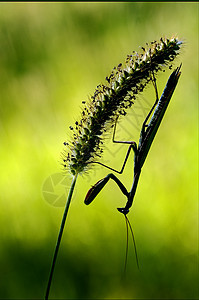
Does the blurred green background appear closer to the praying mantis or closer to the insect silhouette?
the praying mantis

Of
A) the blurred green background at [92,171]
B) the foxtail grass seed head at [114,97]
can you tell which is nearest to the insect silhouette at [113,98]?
the foxtail grass seed head at [114,97]

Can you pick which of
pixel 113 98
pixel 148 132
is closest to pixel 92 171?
pixel 148 132

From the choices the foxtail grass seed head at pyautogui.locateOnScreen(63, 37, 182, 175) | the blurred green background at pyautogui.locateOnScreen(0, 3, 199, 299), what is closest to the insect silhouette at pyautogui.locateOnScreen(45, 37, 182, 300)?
the foxtail grass seed head at pyautogui.locateOnScreen(63, 37, 182, 175)

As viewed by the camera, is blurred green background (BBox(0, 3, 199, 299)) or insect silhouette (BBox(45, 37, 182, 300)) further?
blurred green background (BBox(0, 3, 199, 299))

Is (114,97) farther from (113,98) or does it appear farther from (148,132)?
(148,132)

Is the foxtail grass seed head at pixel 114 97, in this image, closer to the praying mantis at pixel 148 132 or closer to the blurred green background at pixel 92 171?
the praying mantis at pixel 148 132

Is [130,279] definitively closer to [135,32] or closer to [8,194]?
Result: [8,194]
